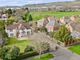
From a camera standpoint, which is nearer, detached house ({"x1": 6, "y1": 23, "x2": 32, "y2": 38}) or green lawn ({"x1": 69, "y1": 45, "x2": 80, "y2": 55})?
green lawn ({"x1": 69, "y1": 45, "x2": 80, "y2": 55})

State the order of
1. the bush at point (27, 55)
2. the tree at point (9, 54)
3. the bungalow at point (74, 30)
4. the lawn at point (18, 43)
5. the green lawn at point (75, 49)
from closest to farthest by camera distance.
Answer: the tree at point (9, 54) < the bush at point (27, 55) < the green lawn at point (75, 49) < the lawn at point (18, 43) < the bungalow at point (74, 30)

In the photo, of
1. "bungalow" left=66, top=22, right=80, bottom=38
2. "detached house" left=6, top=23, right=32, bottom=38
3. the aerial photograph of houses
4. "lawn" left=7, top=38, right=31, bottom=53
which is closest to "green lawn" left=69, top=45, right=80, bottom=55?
the aerial photograph of houses

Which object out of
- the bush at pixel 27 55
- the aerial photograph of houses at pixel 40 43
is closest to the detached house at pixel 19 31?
the aerial photograph of houses at pixel 40 43

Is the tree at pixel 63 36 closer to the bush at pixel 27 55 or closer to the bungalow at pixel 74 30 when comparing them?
the bungalow at pixel 74 30

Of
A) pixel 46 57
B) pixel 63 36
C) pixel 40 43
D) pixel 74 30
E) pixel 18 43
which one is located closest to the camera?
pixel 46 57

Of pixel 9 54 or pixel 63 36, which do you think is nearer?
pixel 9 54

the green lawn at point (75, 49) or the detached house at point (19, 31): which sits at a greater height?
the detached house at point (19, 31)

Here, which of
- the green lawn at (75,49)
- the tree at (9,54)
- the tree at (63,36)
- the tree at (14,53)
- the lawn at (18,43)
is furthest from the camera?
the lawn at (18,43)

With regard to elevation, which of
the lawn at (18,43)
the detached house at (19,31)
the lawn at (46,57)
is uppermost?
the detached house at (19,31)

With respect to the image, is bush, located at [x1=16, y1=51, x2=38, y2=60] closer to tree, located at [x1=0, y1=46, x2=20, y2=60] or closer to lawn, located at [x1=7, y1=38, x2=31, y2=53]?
tree, located at [x1=0, y1=46, x2=20, y2=60]

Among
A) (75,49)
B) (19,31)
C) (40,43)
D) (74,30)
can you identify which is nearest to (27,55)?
(40,43)

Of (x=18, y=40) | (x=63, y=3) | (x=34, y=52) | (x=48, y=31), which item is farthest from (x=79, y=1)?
(x=34, y=52)

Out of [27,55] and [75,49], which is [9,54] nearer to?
[27,55]
